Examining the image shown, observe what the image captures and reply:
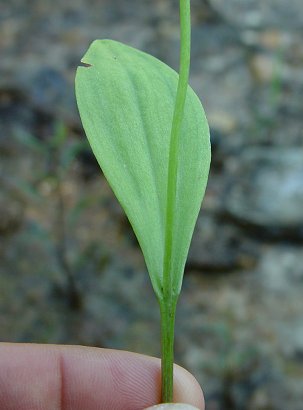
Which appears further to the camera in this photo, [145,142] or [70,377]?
[70,377]

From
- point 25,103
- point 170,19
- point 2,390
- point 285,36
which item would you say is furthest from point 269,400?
point 170,19

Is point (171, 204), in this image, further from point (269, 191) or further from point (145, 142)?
point (269, 191)

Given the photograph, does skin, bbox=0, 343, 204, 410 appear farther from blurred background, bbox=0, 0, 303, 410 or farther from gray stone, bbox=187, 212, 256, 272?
gray stone, bbox=187, 212, 256, 272

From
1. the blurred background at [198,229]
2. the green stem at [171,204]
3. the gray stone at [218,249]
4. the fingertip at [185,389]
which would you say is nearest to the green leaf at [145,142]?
the green stem at [171,204]

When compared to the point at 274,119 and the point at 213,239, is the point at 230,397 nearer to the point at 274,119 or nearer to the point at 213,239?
the point at 213,239

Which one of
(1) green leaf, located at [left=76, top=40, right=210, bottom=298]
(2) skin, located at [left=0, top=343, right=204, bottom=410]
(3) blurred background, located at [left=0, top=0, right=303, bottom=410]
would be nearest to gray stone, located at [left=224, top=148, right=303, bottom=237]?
(3) blurred background, located at [left=0, top=0, right=303, bottom=410]

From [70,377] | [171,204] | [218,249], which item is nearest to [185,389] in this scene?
[70,377]
